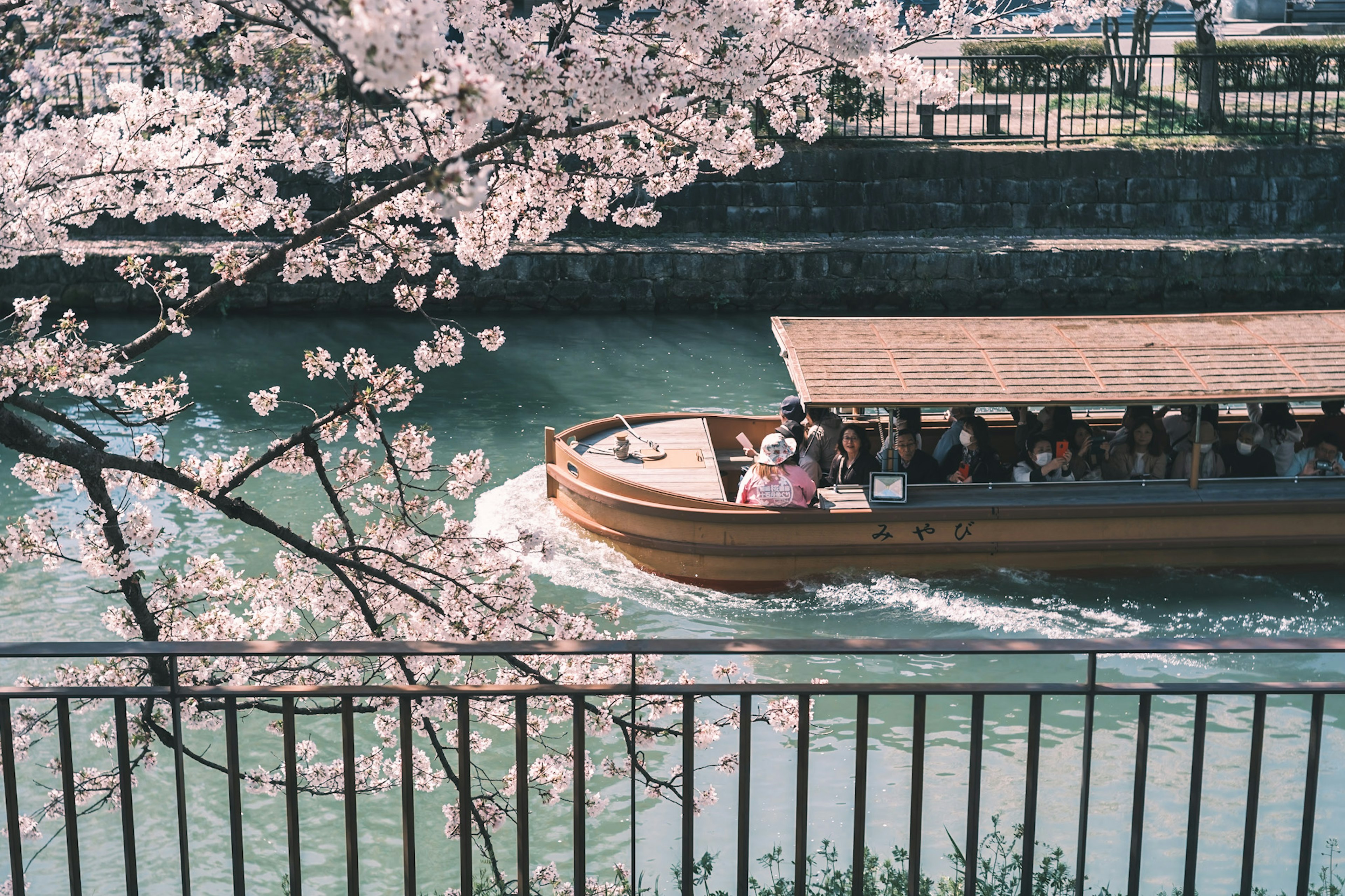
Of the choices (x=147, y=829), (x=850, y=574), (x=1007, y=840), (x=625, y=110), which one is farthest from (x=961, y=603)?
(x=625, y=110)

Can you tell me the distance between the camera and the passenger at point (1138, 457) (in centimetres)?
1087

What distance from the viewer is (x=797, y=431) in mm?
11266

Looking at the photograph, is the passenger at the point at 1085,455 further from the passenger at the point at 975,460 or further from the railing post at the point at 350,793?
the railing post at the point at 350,793

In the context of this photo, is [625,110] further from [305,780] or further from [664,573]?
[664,573]

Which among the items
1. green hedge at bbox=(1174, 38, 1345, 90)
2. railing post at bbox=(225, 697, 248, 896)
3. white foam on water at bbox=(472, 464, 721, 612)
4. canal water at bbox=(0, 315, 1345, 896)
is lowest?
canal water at bbox=(0, 315, 1345, 896)

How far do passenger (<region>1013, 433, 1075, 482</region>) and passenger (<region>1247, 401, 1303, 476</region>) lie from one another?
5.55 ft

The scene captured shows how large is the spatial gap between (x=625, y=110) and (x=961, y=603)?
7.63 meters

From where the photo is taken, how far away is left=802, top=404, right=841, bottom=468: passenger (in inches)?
434

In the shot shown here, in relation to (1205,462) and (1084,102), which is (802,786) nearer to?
(1205,462)

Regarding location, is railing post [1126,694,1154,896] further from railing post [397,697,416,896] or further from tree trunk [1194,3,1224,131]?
tree trunk [1194,3,1224,131]

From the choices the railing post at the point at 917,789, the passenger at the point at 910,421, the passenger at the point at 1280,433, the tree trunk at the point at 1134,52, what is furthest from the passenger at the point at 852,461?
the tree trunk at the point at 1134,52

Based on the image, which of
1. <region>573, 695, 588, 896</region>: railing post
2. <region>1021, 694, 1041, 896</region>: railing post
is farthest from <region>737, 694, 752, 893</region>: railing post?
<region>1021, 694, 1041, 896</region>: railing post

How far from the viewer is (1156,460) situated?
10.9 meters

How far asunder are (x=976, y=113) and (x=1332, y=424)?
11609 millimetres
